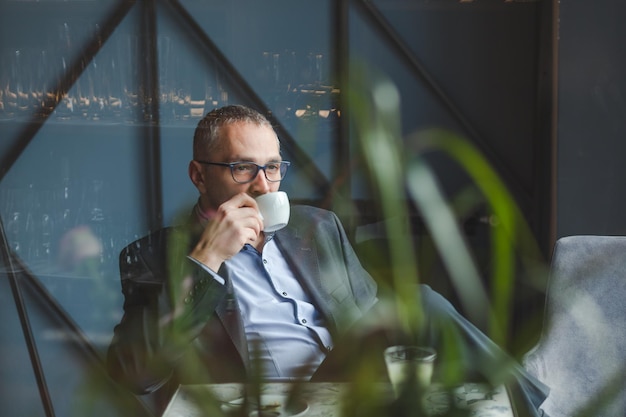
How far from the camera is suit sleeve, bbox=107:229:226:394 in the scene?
1.27ft

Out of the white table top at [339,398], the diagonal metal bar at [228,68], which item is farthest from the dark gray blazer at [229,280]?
the white table top at [339,398]

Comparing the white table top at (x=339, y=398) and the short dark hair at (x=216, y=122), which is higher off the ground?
the short dark hair at (x=216, y=122)

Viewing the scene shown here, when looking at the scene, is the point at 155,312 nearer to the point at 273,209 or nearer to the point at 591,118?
the point at 273,209

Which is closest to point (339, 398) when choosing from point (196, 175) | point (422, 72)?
point (196, 175)

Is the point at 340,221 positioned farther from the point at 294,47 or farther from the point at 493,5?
the point at 493,5

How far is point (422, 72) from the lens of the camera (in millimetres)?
2049

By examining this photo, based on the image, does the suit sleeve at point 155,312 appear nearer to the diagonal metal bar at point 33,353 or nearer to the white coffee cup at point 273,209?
the white coffee cup at point 273,209

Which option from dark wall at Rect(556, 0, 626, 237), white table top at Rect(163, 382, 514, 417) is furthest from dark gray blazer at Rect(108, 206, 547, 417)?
dark wall at Rect(556, 0, 626, 237)

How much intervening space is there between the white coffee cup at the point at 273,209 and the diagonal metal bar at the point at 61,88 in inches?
29.3

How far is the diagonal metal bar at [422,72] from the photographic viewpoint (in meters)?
1.98

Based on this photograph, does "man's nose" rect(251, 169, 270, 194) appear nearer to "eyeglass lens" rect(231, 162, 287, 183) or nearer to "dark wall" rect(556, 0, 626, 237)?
"eyeglass lens" rect(231, 162, 287, 183)

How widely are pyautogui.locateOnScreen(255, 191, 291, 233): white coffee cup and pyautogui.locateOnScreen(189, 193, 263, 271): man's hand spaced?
0.01m

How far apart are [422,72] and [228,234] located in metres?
0.92

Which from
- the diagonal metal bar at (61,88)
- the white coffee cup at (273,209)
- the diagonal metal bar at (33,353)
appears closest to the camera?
the white coffee cup at (273,209)
